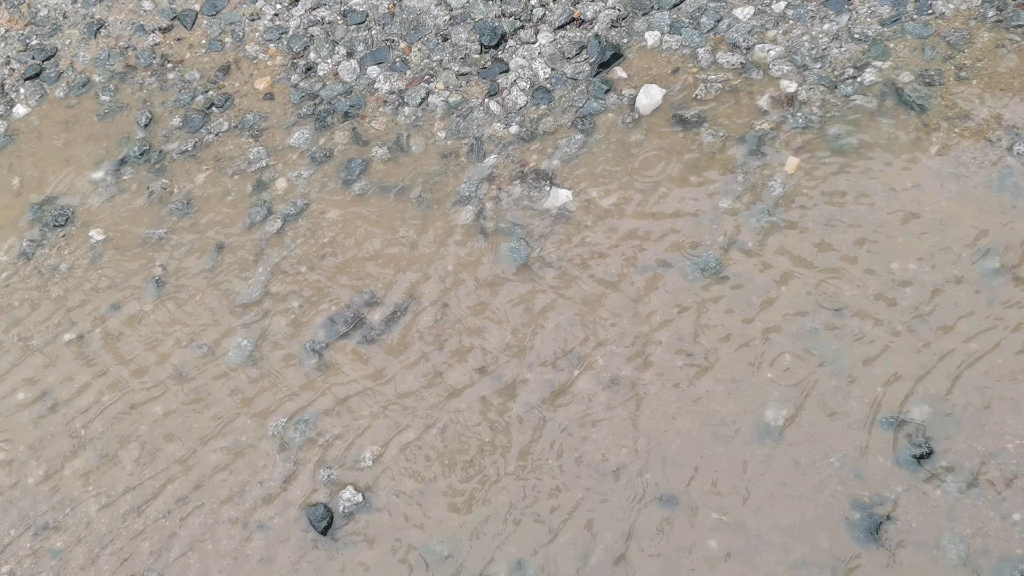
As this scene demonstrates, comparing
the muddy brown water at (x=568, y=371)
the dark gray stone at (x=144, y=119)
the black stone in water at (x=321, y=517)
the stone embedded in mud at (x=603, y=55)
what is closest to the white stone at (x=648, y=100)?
the muddy brown water at (x=568, y=371)

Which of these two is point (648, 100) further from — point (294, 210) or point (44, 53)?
point (44, 53)

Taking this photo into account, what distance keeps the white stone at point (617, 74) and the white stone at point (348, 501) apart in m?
4.27

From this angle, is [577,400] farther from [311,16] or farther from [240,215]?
[311,16]

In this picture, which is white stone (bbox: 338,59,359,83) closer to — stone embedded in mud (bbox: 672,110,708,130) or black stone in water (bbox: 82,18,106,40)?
black stone in water (bbox: 82,18,106,40)

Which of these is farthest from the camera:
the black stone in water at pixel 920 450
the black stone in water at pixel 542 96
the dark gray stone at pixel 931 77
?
the black stone in water at pixel 542 96

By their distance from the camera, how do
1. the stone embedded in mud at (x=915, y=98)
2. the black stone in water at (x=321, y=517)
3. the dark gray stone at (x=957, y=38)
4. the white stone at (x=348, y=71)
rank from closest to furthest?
the black stone in water at (x=321, y=517) → the stone embedded in mud at (x=915, y=98) → the dark gray stone at (x=957, y=38) → the white stone at (x=348, y=71)

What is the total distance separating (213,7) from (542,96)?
3900 mm

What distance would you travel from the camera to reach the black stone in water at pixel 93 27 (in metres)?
8.16

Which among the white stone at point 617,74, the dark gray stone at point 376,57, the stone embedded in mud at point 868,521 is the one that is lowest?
the stone embedded in mud at point 868,521

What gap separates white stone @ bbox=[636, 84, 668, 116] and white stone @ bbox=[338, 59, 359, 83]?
2785 mm

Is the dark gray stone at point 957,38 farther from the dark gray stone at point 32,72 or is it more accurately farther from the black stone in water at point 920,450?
the dark gray stone at point 32,72

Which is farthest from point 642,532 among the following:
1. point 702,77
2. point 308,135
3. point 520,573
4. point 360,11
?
point 360,11

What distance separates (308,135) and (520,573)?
4.47 m

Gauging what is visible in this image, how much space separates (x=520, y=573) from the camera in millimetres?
4617
